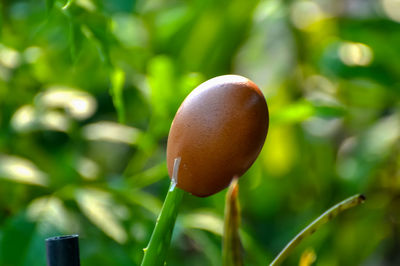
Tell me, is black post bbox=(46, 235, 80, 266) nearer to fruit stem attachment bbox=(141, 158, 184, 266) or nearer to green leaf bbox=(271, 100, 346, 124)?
fruit stem attachment bbox=(141, 158, 184, 266)

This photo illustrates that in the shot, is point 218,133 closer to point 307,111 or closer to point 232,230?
point 232,230

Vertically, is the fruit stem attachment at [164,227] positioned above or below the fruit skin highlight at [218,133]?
below

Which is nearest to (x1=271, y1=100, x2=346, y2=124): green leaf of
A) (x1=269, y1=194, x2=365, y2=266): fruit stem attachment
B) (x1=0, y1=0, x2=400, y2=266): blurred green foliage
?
(x1=0, y1=0, x2=400, y2=266): blurred green foliage

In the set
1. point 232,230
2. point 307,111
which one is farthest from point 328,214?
point 307,111

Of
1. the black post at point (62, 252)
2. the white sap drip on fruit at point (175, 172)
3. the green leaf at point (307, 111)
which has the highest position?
the green leaf at point (307, 111)

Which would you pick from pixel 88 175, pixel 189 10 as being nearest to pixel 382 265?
pixel 189 10

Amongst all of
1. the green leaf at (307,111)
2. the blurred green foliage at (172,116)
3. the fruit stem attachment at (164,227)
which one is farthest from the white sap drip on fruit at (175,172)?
the green leaf at (307,111)

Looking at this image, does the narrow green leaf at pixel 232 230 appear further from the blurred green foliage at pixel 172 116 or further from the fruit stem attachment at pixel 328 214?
the blurred green foliage at pixel 172 116
